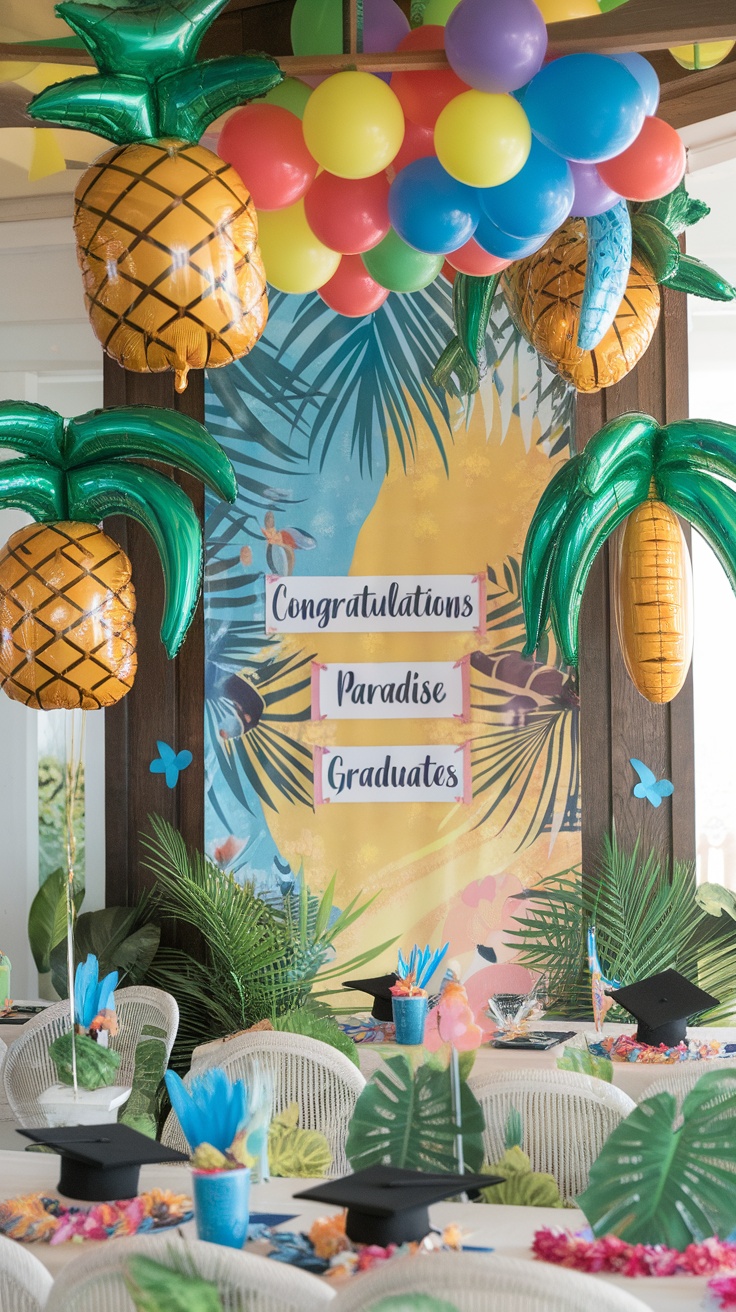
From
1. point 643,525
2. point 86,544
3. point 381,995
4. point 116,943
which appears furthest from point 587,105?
point 116,943

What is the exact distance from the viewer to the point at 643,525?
335 centimetres

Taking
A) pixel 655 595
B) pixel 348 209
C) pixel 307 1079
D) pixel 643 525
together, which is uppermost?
pixel 348 209

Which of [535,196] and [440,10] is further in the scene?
[440,10]

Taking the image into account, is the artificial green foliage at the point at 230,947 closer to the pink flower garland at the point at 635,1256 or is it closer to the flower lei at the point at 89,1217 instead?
the flower lei at the point at 89,1217

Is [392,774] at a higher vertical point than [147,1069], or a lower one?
higher

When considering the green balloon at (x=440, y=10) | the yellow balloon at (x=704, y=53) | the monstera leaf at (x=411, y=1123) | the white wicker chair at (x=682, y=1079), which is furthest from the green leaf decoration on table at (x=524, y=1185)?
the yellow balloon at (x=704, y=53)

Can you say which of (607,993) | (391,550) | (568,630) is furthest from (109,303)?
(391,550)

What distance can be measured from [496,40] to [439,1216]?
6.51 feet

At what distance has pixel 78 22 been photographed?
213 centimetres

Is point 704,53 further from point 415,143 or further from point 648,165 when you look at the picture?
point 415,143

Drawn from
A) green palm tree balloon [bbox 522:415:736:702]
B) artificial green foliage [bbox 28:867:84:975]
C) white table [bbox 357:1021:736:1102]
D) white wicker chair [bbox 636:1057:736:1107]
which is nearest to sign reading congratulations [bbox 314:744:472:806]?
artificial green foliage [bbox 28:867:84:975]

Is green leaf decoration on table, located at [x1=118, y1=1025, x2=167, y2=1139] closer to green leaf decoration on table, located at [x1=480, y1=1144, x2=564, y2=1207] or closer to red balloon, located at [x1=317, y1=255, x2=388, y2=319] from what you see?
green leaf decoration on table, located at [x1=480, y1=1144, x2=564, y2=1207]

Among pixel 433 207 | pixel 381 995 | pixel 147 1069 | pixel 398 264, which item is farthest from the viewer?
pixel 381 995

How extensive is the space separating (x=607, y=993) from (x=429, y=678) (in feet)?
5.50
